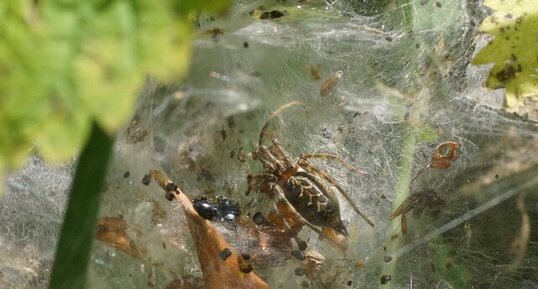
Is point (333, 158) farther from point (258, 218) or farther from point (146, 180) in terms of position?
point (146, 180)

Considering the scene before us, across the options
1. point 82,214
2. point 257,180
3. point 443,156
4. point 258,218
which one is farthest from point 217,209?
point 82,214

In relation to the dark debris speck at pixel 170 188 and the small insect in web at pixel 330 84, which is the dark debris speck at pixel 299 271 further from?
the small insect in web at pixel 330 84

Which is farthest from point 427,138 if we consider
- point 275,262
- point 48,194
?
point 48,194

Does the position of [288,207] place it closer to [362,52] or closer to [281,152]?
[281,152]

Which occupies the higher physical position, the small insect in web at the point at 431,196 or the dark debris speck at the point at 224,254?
the dark debris speck at the point at 224,254

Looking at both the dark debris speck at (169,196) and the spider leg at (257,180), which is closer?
the dark debris speck at (169,196)

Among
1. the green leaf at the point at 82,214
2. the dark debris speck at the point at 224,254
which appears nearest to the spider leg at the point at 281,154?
the dark debris speck at the point at 224,254

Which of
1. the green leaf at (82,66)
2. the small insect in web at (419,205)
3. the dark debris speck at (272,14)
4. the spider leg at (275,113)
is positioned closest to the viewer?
the green leaf at (82,66)
